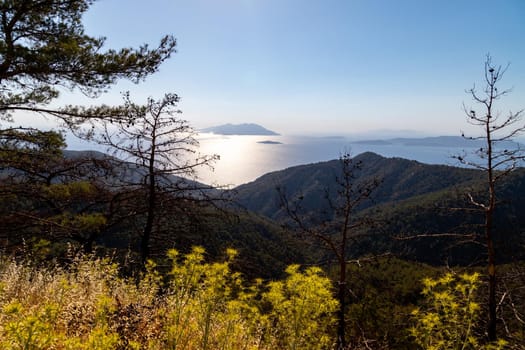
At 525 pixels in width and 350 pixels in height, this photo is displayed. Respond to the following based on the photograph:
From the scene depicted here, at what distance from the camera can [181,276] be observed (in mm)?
2934

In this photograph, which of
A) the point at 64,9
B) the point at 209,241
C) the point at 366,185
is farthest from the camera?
the point at 366,185

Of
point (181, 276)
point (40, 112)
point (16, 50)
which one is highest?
point (16, 50)

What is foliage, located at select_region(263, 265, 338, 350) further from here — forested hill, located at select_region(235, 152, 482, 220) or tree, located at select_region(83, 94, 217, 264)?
forested hill, located at select_region(235, 152, 482, 220)

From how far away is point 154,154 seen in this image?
8.02 m

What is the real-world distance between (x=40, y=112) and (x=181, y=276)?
7167 millimetres

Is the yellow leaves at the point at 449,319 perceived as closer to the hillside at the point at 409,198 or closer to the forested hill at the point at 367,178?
the hillside at the point at 409,198

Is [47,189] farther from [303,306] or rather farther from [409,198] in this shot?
[409,198]

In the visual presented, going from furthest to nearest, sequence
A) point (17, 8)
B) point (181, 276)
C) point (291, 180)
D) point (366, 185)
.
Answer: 1. point (291, 180)
2. point (366, 185)
3. point (17, 8)
4. point (181, 276)

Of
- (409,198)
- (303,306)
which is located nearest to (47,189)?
(303,306)

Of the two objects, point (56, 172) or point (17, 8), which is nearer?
point (17, 8)

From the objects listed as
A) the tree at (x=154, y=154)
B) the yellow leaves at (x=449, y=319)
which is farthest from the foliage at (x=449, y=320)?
the tree at (x=154, y=154)

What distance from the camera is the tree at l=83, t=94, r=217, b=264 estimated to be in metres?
7.89

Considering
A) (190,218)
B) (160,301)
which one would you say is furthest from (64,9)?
(160,301)

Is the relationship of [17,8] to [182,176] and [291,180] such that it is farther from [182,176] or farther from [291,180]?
[291,180]
